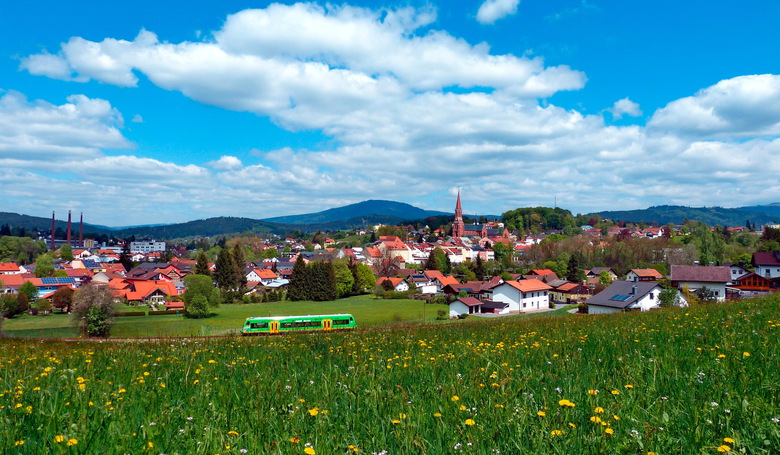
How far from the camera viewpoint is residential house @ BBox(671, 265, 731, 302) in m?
57.0

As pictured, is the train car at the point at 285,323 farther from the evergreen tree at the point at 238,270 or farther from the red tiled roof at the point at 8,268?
the red tiled roof at the point at 8,268

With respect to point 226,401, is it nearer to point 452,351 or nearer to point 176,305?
point 452,351

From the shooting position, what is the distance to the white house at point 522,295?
68375 mm

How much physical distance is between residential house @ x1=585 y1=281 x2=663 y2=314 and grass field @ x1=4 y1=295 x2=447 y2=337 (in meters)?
19.7

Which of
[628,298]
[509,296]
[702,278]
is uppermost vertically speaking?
[702,278]

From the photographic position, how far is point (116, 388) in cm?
539

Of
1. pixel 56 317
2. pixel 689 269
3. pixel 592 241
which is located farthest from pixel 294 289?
pixel 592 241

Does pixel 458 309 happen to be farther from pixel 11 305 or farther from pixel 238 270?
pixel 11 305

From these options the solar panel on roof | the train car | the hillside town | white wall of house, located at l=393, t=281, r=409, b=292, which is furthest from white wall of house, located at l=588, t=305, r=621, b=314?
white wall of house, located at l=393, t=281, r=409, b=292

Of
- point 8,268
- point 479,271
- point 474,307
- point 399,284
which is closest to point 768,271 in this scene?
point 474,307

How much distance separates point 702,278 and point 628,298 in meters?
17.1

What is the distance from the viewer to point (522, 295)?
68438mm

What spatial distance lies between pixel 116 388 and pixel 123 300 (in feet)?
284

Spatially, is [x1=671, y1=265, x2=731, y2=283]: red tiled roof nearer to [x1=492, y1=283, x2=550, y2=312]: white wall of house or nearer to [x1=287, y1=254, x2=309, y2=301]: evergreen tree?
[x1=492, y1=283, x2=550, y2=312]: white wall of house
